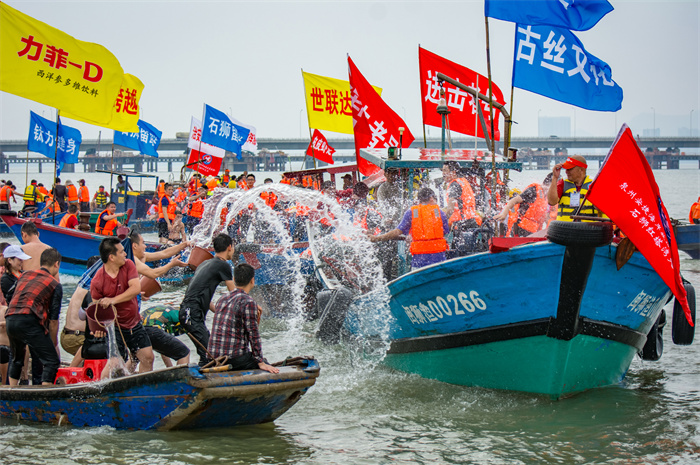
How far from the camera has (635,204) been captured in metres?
6.00

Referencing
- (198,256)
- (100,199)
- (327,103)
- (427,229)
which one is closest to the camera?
(198,256)

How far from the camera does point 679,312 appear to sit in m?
7.62

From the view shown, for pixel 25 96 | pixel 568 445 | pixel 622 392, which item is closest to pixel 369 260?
pixel 622 392

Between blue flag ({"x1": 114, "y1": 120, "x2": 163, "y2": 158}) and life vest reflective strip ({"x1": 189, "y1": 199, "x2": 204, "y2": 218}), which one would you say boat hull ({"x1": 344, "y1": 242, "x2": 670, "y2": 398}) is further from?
blue flag ({"x1": 114, "y1": 120, "x2": 163, "y2": 158})

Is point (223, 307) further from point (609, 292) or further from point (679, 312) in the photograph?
point (679, 312)

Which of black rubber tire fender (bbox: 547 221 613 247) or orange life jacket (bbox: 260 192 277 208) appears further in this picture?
orange life jacket (bbox: 260 192 277 208)

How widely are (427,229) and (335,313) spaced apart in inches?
75.9

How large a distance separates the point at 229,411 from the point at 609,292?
12.7 feet

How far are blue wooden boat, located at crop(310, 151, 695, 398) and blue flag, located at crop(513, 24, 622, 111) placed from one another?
8.86 ft

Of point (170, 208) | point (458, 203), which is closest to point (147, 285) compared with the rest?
point (458, 203)

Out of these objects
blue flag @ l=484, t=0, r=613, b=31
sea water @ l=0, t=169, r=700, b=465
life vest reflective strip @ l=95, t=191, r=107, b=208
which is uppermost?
blue flag @ l=484, t=0, r=613, b=31

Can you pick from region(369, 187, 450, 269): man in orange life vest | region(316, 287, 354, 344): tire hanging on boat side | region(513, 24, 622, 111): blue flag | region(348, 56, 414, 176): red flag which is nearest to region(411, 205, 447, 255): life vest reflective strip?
region(369, 187, 450, 269): man in orange life vest

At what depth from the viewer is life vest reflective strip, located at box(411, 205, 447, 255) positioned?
8336 millimetres

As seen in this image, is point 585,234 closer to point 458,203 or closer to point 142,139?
point 458,203
